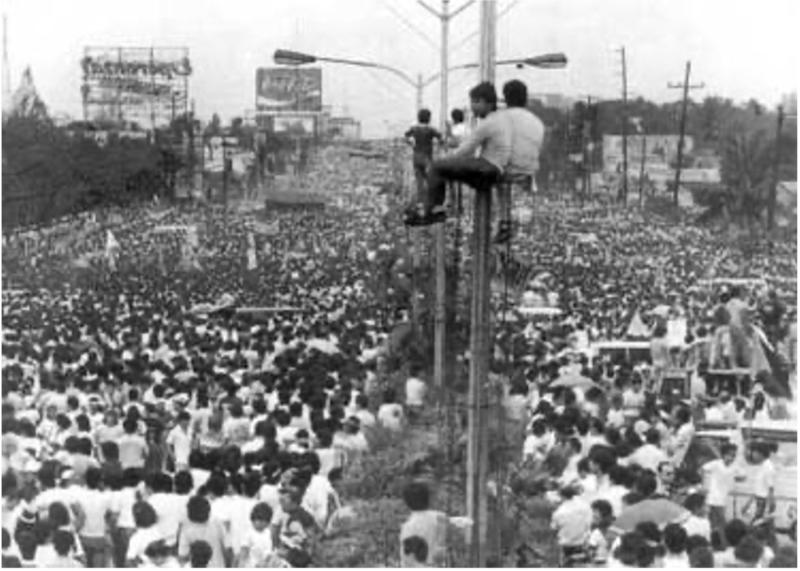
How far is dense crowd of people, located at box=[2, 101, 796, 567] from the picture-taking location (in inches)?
403

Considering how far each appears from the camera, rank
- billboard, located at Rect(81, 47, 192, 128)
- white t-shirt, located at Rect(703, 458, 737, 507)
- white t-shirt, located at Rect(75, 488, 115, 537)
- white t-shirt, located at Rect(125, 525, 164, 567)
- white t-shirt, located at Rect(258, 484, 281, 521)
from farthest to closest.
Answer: billboard, located at Rect(81, 47, 192, 128) → white t-shirt, located at Rect(703, 458, 737, 507) → white t-shirt, located at Rect(258, 484, 281, 521) → white t-shirt, located at Rect(75, 488, 115, 537) → white t-shirt, located at Rect(125, 525, 164, 567)

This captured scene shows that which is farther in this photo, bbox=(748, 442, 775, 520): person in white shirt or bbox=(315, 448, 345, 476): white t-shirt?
bbox=(315, 448, 345, 476): white t-shirt

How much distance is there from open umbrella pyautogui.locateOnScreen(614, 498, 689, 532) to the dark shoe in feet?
6.48

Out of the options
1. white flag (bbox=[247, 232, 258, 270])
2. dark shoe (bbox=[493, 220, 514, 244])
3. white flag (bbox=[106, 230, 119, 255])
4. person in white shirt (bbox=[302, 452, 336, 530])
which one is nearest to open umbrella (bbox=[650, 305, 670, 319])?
white flag (bbox=[247, 232, 258, 270])

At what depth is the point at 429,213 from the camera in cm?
1028

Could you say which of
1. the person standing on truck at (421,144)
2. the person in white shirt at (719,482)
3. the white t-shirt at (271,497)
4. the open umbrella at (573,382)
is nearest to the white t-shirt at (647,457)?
the person in white shirt at (719,482)

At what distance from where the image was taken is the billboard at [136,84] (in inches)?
878

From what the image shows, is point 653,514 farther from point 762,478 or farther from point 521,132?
point 521,132

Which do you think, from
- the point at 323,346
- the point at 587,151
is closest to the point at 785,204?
the point at 587,151

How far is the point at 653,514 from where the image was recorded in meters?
10.2

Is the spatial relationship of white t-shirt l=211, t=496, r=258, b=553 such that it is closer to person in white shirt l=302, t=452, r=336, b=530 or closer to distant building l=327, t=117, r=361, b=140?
person in white shirt l=302, t=452, r=336, b=530

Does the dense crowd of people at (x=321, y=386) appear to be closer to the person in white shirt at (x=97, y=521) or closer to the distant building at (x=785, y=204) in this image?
the person in white shirt at (x=97, y=521)

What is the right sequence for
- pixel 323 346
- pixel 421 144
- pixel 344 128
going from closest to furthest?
pixel 421 144 < pixel 323 346 < pixel 344 128

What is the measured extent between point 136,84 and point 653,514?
19058mm
